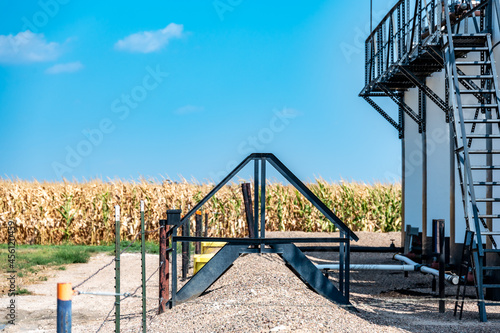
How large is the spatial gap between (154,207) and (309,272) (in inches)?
683

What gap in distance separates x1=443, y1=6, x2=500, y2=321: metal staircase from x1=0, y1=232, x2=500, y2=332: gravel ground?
3.14ft

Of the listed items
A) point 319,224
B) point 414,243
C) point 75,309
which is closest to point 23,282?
point 75,309

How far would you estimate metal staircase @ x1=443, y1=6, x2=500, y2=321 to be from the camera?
8883 millimetres

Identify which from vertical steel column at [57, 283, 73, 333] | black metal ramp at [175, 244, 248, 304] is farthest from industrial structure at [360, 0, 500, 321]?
vertical steel column at [57, 283, 73, 333]

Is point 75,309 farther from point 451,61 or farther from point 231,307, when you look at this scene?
point 451,61

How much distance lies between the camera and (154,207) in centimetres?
2525

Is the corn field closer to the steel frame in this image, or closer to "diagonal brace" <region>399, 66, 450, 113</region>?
"diagonal brace" <region>399, 66, 450, 113</region>

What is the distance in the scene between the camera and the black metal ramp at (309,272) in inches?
335

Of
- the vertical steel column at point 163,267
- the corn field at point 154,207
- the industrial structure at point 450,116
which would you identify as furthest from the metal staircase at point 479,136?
the corn field at point 154,207

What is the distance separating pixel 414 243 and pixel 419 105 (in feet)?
11.8

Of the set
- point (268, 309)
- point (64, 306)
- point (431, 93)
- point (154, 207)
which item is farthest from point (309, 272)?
point (154, 207)

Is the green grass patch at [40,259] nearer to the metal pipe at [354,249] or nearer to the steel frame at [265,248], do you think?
the metal pipe at [354,249]

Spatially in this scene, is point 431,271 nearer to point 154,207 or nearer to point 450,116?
point 450,116

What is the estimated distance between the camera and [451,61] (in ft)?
32.9
